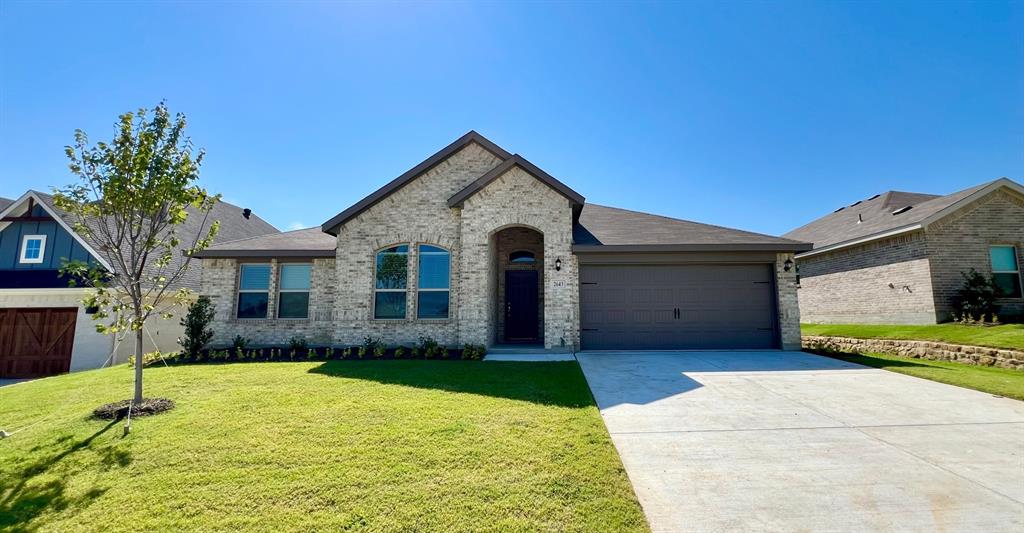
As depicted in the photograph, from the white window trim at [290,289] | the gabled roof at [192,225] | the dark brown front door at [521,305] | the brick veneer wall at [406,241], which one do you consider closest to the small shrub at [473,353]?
the brick veneer wall at [406,241]

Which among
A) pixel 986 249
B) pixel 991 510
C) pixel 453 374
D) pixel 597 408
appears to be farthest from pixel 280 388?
pixel 986 249

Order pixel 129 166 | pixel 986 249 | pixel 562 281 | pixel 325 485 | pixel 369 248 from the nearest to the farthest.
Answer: pixel 325 485
pixel 129 166
pixel 562 281
pixel 369 248
pixel 986 249

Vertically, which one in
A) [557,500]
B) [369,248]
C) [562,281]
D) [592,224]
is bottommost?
[557,500]

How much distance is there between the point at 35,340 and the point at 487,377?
16.2 metres

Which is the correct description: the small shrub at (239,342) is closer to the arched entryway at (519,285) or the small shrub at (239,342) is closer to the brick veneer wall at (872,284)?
the arched entryway at (519,285)

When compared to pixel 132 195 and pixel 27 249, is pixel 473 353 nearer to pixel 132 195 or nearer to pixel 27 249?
pixel 132 195

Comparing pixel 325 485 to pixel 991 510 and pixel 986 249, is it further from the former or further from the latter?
pixel 986 249

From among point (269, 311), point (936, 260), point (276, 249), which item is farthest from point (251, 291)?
point (936, 260)

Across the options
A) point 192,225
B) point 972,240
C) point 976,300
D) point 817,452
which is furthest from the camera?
point 192,225

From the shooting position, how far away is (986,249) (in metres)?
12.4

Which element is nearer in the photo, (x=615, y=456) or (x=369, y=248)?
(x=615, y=456)

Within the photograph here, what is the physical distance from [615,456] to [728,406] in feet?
8.74

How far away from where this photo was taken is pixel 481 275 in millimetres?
10750

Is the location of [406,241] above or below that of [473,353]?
above
